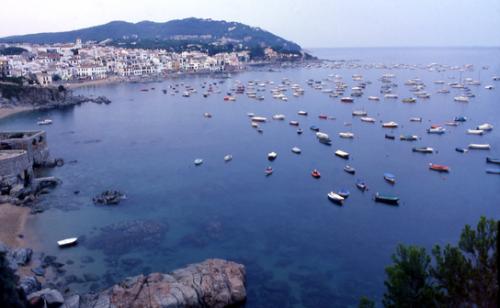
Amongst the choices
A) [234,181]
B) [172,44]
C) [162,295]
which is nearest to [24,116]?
[234,181]

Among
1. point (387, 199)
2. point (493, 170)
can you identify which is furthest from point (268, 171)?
point (493, 170)

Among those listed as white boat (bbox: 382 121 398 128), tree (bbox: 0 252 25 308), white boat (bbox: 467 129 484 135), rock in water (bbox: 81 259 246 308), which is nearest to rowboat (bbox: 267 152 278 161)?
white boat (bbox: 382 121 398 128)

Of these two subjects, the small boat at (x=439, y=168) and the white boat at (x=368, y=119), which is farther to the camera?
the white boat at (x=368, y=119)

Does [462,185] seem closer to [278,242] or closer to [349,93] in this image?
[278,242]

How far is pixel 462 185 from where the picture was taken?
27688 millimetres

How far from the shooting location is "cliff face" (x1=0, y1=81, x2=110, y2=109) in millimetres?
58312

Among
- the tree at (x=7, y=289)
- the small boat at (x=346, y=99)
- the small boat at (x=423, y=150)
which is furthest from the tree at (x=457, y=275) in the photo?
the small boat at (x=346, y=99)

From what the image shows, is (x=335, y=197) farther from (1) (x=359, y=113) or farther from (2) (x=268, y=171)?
(1) (x=359, y=113)

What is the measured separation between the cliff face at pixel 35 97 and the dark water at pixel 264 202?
11019mm

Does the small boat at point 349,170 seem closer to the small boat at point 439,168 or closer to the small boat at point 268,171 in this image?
the small boat at point 268,171

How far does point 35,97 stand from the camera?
201 ft

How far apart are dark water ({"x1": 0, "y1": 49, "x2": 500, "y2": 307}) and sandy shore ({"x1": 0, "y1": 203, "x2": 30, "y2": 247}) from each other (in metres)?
0.84

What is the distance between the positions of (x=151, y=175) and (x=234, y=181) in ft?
20.8

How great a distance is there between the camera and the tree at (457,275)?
9.12 metres
